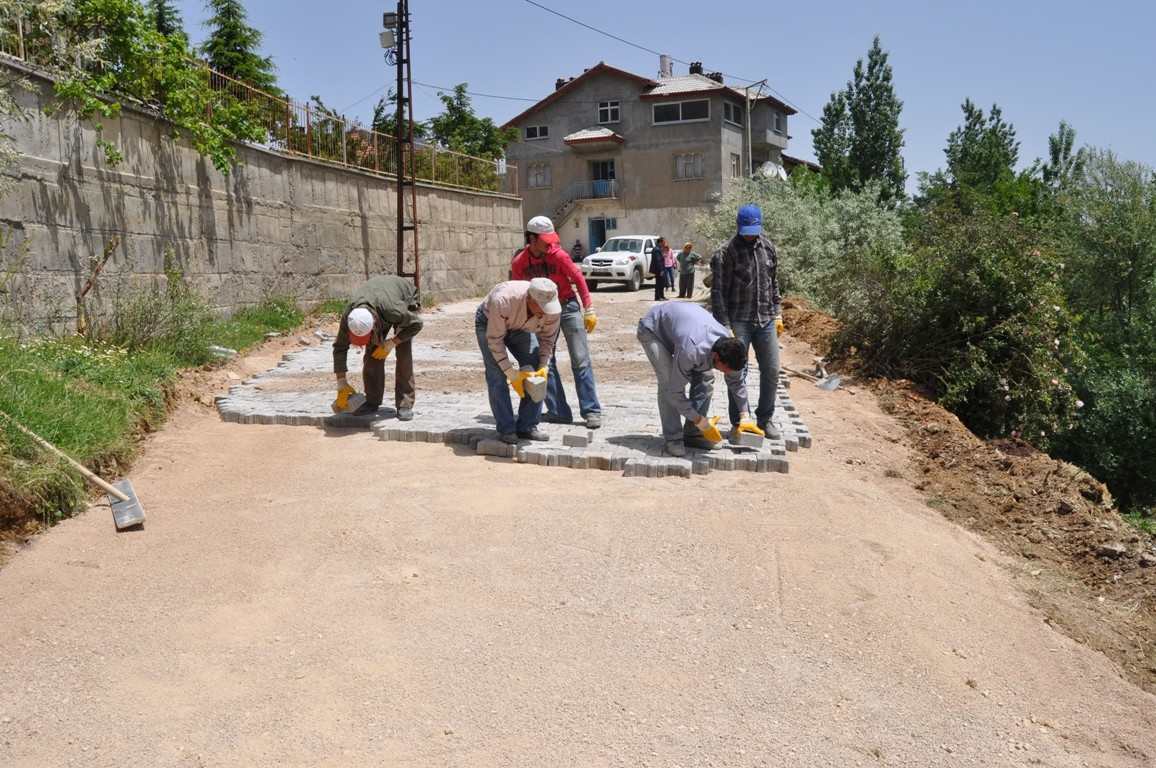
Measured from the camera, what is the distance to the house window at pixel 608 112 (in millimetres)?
49062

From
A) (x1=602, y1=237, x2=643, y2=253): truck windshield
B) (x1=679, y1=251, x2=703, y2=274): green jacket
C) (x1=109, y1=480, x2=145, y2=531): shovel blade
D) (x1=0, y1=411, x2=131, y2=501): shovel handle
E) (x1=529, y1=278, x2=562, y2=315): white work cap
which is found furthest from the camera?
(x1=602, y1=237, x2=643, y2=253): truck windshield

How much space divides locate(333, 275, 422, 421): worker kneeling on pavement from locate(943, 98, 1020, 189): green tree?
38333 millimetres

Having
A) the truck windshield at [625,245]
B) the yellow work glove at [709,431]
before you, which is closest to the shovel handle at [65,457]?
the yellow work glove at [709,431]

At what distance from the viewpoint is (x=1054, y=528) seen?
7559 millimetres

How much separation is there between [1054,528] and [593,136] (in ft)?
140

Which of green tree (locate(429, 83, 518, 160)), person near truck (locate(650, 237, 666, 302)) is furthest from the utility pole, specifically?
green tree (locate(429, 83, 518, 160))

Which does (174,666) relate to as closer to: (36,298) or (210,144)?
(36,298)

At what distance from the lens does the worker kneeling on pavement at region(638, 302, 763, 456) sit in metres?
6.92

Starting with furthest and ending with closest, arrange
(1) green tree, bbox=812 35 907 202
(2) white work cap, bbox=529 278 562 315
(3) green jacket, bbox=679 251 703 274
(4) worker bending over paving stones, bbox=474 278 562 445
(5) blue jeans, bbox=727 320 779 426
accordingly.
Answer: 1. (1) green tree, bbox=812 35 907 202
2. (3) green jacket, bbox=679 251 703 274
3. (5) blue jeans, bbox=727 320 779 426
4. (4) worker bending over paving stones, bbox=474 278 562 445
5. (2) white work cap, bbox=529 278 562 315

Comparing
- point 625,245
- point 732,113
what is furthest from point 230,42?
point 732,113

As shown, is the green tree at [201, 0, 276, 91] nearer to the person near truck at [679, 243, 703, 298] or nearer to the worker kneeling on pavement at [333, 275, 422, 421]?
the person near truck at [679, 243, 703, 298]

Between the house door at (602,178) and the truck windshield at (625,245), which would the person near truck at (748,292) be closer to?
the truck windshield at (625,245)

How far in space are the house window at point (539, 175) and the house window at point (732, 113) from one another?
933 cm

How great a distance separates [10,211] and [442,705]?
7746 mm
